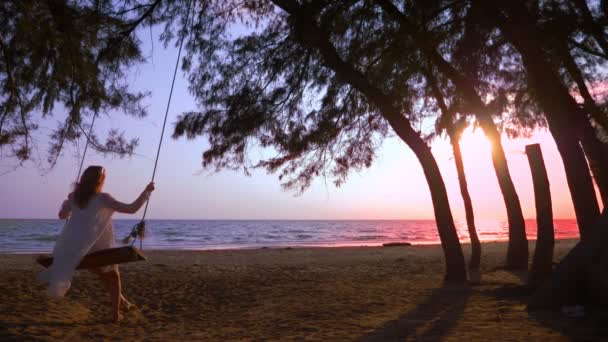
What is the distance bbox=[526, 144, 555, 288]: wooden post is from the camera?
266 inches

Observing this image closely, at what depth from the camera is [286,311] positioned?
17.9ft

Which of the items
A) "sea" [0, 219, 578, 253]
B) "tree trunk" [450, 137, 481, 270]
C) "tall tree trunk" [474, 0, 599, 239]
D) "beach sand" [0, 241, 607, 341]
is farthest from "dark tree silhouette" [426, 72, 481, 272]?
"sea" [0, 219, 578, 253]

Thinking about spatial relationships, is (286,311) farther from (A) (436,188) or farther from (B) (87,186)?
(A) (436,188)

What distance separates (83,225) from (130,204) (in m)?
0.42

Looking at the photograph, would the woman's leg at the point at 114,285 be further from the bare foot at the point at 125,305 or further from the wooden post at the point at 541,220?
the wooden post at the point at 541,220

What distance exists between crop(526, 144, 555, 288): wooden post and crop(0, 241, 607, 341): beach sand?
57cm

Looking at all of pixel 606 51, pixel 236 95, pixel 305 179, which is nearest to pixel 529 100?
pixel 606 51

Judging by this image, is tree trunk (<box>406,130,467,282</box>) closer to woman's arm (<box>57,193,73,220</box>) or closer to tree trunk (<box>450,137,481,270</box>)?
tree trunk (<box>450,137,481,270</box>)

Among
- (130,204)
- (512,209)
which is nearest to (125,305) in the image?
(130,204)

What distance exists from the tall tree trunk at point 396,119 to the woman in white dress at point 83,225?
10.8 feet

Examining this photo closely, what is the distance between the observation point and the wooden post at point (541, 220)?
675 cm

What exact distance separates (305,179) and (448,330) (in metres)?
4.64

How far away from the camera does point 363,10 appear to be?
7.57m

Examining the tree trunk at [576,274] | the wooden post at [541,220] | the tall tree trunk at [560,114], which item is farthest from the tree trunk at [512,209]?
the tree trunk at [576,274]
